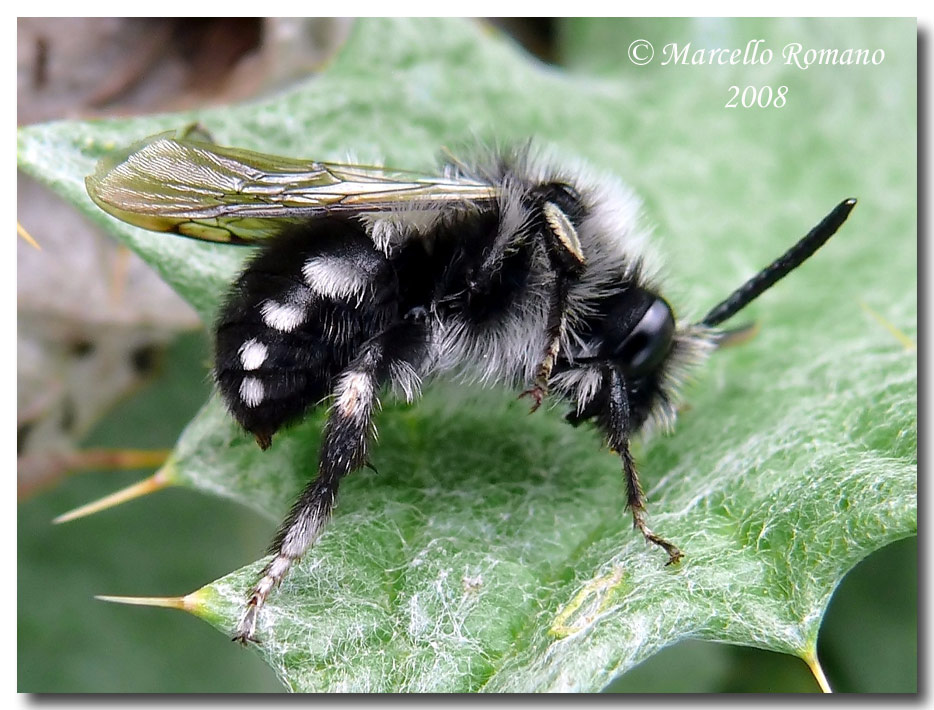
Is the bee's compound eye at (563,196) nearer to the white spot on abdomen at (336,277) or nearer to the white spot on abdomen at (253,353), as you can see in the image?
the white spot on abdomen at (336,277)

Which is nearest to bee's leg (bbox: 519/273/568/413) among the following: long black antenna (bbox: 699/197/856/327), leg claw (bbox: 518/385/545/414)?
leg claw (bbox: 518/385/545/414)

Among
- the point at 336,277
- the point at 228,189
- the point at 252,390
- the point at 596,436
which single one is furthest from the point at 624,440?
the point at 228,189

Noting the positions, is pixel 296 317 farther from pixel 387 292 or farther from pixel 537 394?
pixel 537 394

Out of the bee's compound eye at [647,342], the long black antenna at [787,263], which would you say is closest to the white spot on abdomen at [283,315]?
the bee's compound eye at [647,342]

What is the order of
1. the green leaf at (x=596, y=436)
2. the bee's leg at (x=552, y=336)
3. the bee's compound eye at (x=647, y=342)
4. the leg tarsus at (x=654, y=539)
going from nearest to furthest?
1. the green leaf at (x=596, y=436)
2. the leg tarsus at (x=654, y=539)
3. the bee's leg at (x=552, y=336)
4. the bee's compound eye at (x=647, y=342)


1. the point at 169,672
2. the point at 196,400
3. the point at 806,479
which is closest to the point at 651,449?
the point at 806,479

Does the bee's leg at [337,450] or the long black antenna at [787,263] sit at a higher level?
the long black antenna at [787,263]

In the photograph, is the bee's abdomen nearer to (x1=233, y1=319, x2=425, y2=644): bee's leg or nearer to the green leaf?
(x1=233, y1=319, x2=425, y2=644): bee's leg
